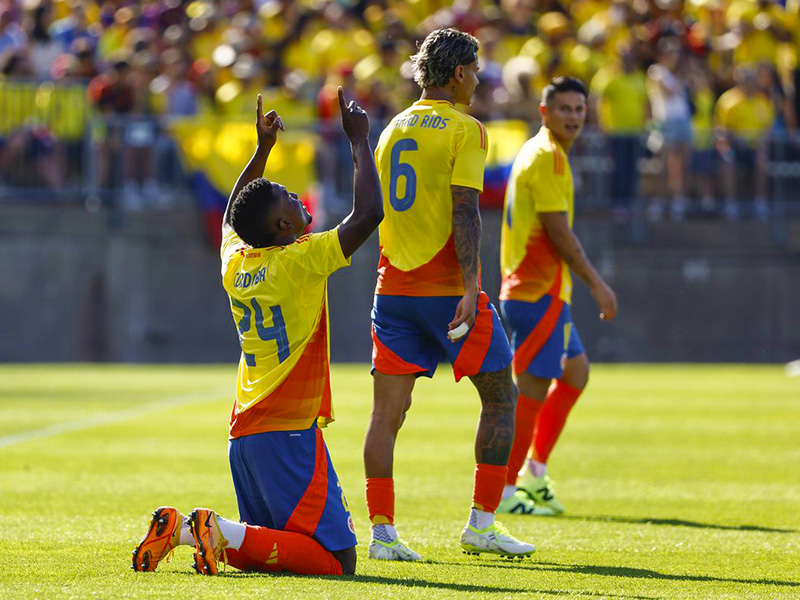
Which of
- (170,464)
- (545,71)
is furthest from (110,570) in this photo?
(545,71)

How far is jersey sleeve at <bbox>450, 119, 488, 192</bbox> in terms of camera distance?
7.30 meters

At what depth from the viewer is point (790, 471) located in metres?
11.0

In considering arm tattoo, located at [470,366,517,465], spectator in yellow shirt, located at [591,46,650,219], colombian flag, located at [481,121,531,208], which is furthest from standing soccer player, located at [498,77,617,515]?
spectator in yellow shirt, located at [591,46,650,219]

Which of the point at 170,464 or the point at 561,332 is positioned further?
the point at 170,464

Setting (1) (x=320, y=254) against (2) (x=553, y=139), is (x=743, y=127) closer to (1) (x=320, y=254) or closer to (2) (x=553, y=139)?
(2) (x=553, y=139)

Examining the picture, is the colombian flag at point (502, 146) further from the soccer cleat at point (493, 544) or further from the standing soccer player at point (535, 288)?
the soccer cleat at point (493, 544)

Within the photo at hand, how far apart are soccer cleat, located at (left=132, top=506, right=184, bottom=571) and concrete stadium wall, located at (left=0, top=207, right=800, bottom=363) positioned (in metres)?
16.3

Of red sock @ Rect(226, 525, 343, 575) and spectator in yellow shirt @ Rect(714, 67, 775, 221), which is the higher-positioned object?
spectator in yellow shirt @ Rect(714, 67, 775, 221)

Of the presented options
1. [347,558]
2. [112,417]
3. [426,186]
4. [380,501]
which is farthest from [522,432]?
[112,417]

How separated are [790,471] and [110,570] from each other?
574 centimetres

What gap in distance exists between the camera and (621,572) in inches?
273

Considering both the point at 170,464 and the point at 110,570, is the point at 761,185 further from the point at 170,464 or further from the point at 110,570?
the point at 110,570

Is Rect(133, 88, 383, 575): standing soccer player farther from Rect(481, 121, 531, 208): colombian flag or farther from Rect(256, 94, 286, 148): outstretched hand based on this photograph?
Rect(481, 121, 531, 208): colombian flag

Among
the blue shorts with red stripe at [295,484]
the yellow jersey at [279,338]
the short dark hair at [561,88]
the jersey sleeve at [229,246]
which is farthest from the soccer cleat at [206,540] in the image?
the short dark hair at [561,88]
